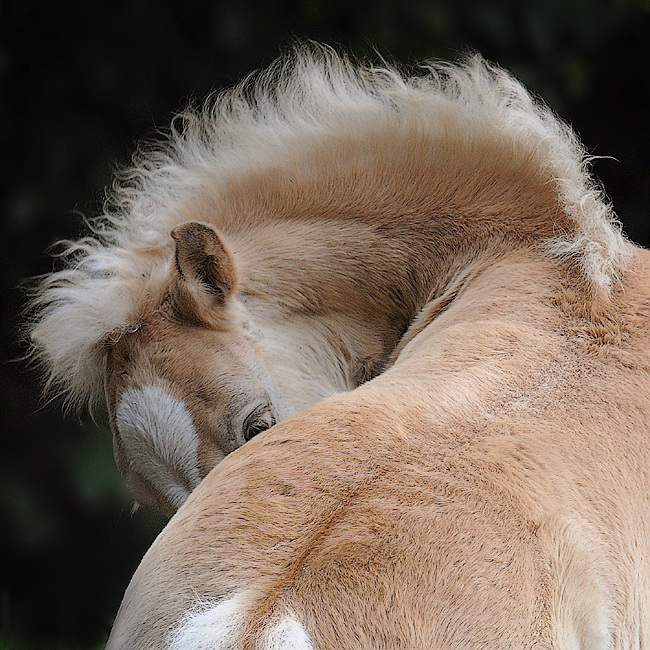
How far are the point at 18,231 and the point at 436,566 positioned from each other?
2.41 m

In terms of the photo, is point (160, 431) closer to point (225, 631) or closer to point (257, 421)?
point (257, 421)

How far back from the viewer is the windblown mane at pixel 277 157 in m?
1.67

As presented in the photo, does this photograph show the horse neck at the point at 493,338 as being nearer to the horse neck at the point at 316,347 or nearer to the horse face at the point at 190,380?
the horse neck at the point at 316,347

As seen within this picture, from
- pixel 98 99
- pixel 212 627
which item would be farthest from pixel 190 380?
pixel 98 99

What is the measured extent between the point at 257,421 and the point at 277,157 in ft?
1.89

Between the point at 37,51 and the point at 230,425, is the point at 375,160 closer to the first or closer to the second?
the point at 230,425

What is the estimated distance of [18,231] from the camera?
302 centimetres

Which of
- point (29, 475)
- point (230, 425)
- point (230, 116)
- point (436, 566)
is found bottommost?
point (29, 475)

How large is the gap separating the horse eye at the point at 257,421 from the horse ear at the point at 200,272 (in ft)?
0.59

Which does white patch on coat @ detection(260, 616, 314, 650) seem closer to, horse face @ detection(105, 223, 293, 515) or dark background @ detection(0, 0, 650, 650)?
horse face @ detection(105, 223, 293, 515)

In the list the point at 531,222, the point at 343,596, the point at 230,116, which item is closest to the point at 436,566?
the point at 343,596

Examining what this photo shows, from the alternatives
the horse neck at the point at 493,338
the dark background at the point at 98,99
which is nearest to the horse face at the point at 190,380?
the horse neck at the point at 493,338

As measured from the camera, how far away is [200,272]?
1.66 meters

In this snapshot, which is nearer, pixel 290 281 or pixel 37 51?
pixel 290 281
